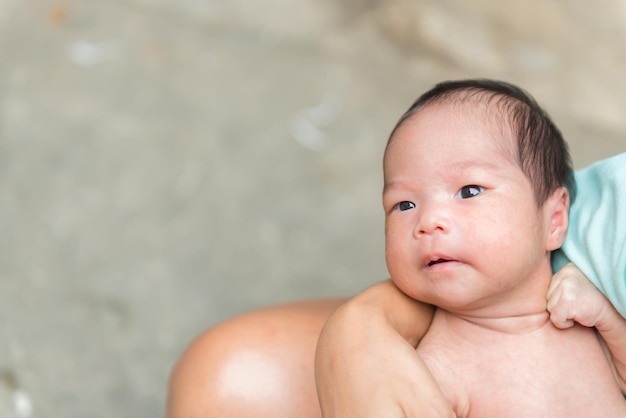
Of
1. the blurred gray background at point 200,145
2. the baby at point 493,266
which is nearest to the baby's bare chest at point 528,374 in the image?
the baby at point 493,266

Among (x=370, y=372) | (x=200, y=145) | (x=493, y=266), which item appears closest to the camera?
(x=370, y=372)

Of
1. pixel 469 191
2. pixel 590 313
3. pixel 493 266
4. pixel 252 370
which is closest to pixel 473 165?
pixel 469 191

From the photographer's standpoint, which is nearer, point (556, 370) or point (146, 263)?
point (556, 370)

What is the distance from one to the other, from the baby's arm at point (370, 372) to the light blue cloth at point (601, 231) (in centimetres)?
30

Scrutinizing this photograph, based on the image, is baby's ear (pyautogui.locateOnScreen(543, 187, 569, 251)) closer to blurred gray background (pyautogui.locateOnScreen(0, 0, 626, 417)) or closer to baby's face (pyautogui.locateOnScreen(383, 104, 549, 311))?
baby's face (pyautogui.locateOnScreen(383, 104, 549, 311))

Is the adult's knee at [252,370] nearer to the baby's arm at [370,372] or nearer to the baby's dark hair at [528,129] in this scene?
the baby's arm at [370,372]

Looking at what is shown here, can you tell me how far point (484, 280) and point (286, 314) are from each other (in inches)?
14.1

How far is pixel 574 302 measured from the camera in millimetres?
1201

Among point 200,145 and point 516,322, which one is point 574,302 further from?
point 200,145

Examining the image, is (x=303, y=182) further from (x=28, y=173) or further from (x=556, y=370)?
(x=556, y=370)

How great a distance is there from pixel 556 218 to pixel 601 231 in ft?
0.22

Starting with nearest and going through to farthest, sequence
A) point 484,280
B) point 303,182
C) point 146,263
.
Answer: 1. point 484,280
2. point 146,263
3. point 303,182

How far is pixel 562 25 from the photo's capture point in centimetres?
241

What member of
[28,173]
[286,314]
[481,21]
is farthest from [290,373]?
[481,21]
